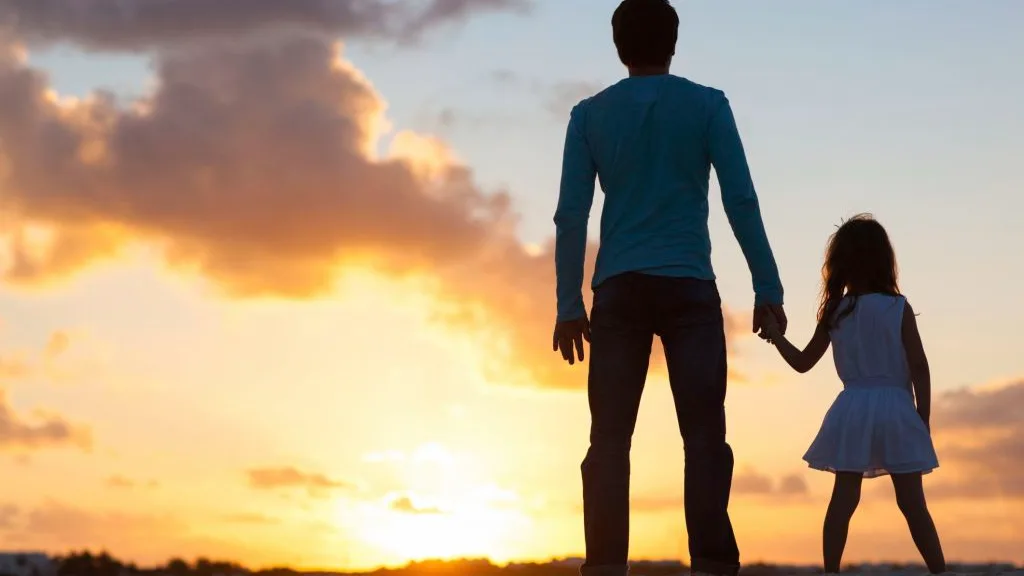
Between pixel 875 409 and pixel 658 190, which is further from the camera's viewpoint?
pixel 875 409

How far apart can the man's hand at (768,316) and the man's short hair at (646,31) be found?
152cm

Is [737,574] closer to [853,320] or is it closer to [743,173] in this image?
[743,173]

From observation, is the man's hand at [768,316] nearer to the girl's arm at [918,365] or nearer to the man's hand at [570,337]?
the man's hand at [570,337]

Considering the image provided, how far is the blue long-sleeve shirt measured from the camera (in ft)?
22.6

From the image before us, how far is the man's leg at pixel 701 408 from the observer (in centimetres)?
687

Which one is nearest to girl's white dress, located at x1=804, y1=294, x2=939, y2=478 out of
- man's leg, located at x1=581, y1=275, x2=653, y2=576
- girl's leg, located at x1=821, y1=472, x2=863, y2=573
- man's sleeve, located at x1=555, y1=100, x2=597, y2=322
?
girl's leg, located at x1=821, y1=472, x2=863, y2=573

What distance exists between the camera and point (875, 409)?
940 centimetres

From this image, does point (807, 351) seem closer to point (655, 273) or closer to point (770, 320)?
point (770, 320)

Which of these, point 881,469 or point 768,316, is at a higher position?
point 768,316

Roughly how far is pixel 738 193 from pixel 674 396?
3.89 feet

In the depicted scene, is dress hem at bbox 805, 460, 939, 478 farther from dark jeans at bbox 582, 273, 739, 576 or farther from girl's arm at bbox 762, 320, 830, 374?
dark jeans at bbox 582, 273, 739, 576

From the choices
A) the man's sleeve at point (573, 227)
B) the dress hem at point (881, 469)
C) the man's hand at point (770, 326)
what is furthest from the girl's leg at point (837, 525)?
the man's sleeve at point (573, 227)

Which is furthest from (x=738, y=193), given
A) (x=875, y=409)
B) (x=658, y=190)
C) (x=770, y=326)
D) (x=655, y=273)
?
(x=875, y=409)

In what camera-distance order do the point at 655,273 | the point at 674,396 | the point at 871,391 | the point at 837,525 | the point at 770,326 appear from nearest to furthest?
the point at 655,273 → the point at 674,396 → the point at 770,326 → the point at 837,525 → the point at 871,391
